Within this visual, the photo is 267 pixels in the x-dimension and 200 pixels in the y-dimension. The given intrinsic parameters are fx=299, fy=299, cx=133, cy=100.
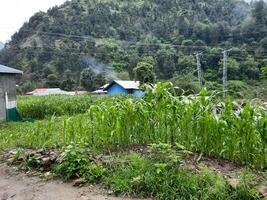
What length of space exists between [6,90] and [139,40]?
148 feet

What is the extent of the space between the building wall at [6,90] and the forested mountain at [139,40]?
18.5 metres

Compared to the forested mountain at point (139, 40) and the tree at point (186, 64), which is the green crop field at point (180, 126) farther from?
the tree at point (186, 64)

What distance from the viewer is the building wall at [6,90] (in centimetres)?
1012

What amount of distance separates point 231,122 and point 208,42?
43663 mm

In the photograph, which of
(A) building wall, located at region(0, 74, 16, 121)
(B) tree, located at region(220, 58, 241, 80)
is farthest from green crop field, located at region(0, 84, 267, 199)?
(B) tree, located at region(220, 58, 241, 80)

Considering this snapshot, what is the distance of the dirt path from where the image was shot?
10.2 feet

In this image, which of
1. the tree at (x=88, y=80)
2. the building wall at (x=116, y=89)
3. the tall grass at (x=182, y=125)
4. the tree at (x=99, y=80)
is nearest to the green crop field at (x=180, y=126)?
the tall grass at (x=182, y=125)

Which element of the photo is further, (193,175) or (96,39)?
(96,39)

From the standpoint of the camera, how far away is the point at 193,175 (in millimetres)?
3047

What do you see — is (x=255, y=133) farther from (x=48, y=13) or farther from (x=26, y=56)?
(x=48, y=13)

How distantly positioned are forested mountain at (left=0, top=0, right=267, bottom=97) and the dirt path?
949 inches

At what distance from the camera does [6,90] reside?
10312mm

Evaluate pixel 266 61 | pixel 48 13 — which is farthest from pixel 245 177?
pixel 48 13

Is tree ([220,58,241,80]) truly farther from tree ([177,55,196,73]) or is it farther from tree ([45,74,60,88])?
tree ([45,74,60,88])
